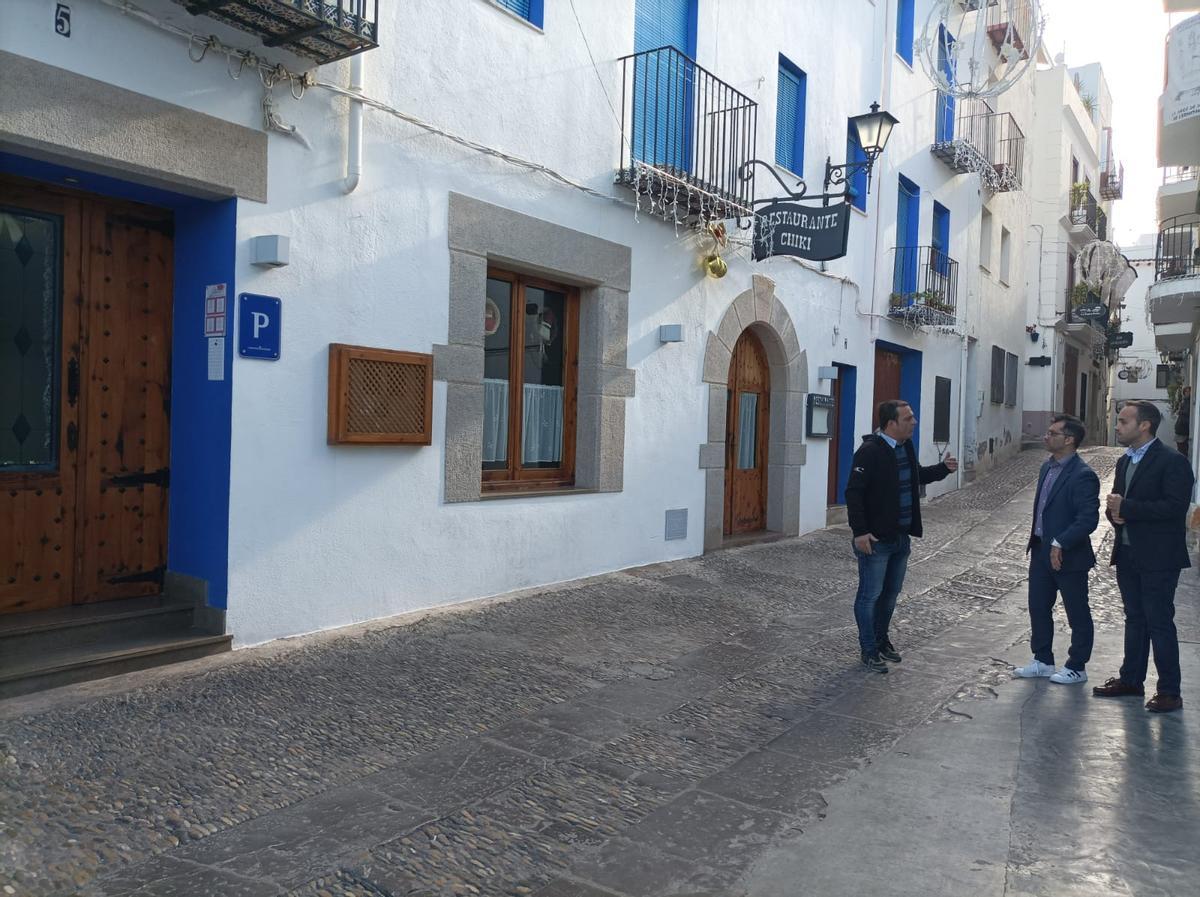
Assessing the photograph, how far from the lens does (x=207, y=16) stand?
513 centimetres

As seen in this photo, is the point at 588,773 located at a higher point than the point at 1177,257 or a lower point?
lower

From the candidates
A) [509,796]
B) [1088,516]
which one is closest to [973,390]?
[1088,516]

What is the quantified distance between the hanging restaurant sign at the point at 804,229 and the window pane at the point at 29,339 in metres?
6.37

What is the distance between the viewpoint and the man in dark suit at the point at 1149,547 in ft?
17.1

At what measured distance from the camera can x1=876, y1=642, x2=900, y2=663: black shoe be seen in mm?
6243

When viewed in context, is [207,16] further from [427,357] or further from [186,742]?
[186,742]

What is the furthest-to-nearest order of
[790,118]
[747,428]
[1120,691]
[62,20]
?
[790,118], [747,428], [1120,691], [62,20]

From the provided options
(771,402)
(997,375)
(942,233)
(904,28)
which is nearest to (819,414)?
(771,402)

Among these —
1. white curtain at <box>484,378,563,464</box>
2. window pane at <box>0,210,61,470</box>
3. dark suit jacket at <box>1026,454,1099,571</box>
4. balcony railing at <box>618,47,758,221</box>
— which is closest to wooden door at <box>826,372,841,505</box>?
balcony railing at <box>618,47,758,221</box>

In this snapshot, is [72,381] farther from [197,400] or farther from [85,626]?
[85,626]

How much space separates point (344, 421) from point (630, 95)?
14.3 feet

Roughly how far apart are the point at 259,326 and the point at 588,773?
3194 millimetres

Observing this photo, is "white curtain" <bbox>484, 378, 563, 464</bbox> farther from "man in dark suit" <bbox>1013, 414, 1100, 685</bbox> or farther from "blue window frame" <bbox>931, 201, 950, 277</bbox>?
"blue window frame" <bbox>931, 201, 950, 277</bbox>

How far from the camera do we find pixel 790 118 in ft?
36.9
